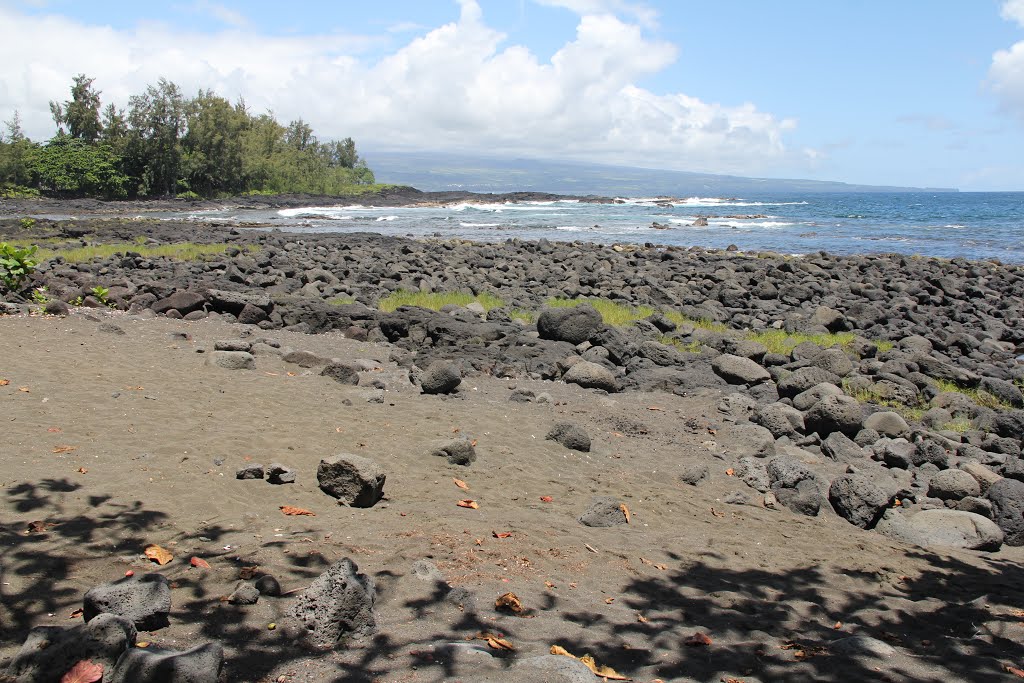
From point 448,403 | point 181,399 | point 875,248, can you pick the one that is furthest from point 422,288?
point 875,248

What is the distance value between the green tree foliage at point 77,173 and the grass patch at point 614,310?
68773 millimetres

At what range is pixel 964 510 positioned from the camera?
7.23 meters

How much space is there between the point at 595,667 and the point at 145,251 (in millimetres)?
25637

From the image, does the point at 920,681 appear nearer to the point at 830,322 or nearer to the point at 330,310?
the point at 330,310

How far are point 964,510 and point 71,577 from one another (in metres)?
7.25

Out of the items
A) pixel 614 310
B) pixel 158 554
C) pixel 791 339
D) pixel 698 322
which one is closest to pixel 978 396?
pixel 791 339

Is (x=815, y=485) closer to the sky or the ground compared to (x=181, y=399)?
closer to the ground

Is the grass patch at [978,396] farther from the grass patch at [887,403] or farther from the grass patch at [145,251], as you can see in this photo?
the grass patch at [145,251]

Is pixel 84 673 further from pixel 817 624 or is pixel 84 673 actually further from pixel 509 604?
pixel 817 624

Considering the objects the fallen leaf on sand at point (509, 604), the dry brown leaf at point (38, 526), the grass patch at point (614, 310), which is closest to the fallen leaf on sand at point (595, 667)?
the fallen leaf on sand at point (509, 604)

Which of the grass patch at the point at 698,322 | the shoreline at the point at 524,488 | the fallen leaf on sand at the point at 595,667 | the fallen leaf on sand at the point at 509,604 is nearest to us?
the fallen leaf on sand at the point at 595,667

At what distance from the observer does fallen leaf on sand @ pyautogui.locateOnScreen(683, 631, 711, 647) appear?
4.30 metres

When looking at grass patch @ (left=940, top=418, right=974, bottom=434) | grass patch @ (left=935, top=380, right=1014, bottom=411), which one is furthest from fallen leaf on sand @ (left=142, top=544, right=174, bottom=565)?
grass patch @ (left=935, top=380, right=1014, bottom=411)

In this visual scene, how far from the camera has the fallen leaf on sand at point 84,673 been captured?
3.10m
